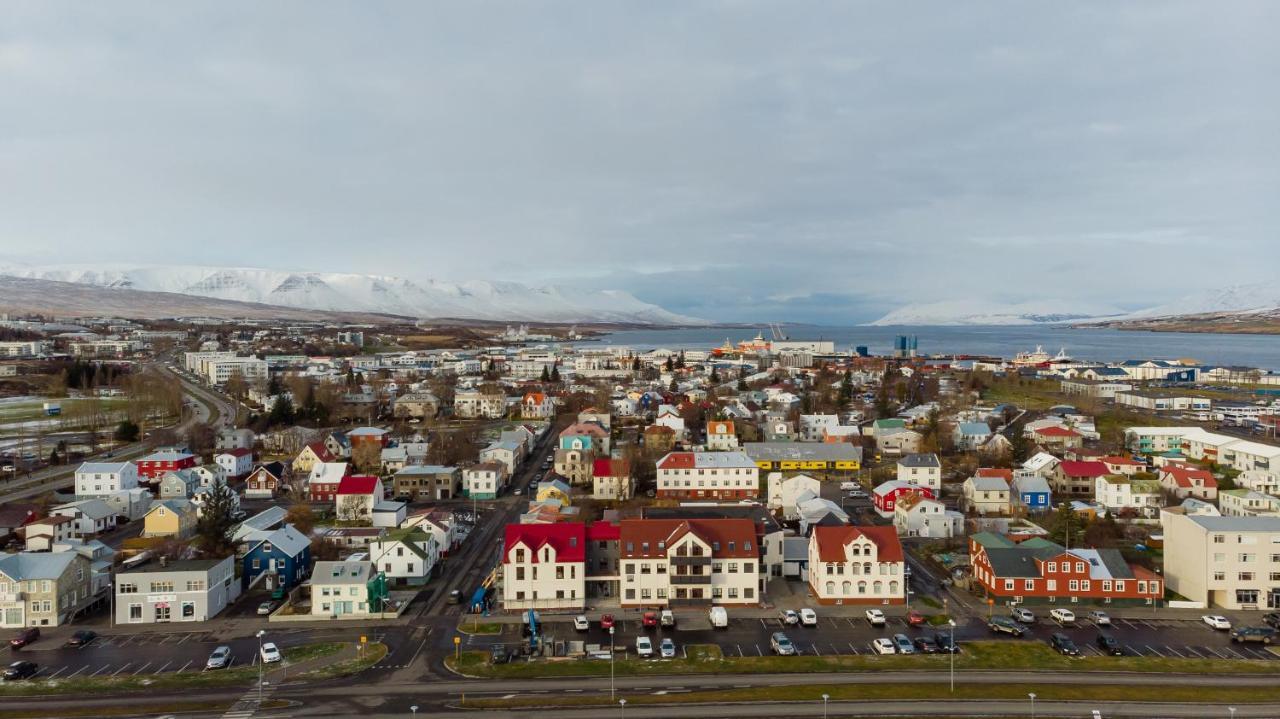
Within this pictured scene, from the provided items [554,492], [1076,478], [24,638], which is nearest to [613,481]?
[554,492]

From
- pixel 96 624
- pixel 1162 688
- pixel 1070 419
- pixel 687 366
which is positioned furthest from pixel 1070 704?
pixel 687 366

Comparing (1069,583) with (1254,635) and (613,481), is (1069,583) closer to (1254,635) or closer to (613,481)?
(1254,635)

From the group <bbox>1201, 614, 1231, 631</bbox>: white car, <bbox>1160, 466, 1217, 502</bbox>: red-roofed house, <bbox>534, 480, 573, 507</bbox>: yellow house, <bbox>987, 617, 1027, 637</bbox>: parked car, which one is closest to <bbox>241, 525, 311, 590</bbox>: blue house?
<bbox>534, 480, 573, 507</bbox>: yellow house

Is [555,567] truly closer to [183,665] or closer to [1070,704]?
[183,665]

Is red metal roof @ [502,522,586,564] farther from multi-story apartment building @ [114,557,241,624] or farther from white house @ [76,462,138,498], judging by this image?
white house @ [76,462,138,498]

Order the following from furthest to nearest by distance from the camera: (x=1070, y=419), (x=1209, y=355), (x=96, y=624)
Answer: (x=1209, y=355) < (x=1070, y=419) < (x=96, y=624)

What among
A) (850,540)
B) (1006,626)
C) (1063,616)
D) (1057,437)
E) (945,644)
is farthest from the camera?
(1057,437)
